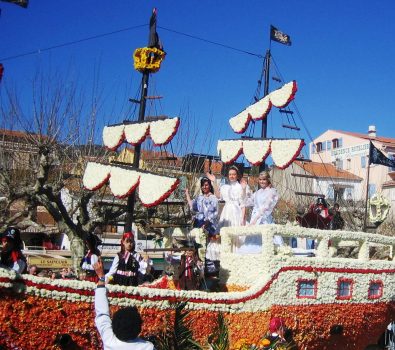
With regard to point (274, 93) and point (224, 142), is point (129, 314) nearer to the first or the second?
point (224, 142)

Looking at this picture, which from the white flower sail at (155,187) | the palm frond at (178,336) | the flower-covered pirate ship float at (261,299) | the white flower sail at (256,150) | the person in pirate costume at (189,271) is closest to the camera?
the flower-covered pirate ship float at (261,299)

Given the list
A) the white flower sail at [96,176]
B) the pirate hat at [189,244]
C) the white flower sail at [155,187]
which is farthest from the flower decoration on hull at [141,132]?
the pirate hat at [189,244]

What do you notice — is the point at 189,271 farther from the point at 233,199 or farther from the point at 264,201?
the point at 233,199

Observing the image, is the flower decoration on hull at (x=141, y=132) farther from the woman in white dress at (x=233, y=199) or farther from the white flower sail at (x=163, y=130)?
the woman in white dress at (x=233, y=199)

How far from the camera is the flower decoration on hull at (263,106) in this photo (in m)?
13.2

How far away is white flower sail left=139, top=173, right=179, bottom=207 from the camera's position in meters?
9.10

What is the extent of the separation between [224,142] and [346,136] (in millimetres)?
41584

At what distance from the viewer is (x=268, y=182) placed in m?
9.73

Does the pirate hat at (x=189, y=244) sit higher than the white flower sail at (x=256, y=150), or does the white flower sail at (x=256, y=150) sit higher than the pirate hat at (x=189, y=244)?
the white flower sail at (x=256, y=150)

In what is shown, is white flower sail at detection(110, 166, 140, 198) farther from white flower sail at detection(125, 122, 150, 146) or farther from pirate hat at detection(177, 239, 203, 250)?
pirate hat at detection(177, 239, 203, 250)

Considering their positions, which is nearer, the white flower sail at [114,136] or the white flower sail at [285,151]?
the white flower sail at [114,136]

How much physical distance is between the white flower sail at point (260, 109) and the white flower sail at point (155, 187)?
5.31m

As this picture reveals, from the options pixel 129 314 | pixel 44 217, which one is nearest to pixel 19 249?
pixel 129 314

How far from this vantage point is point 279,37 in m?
15.7
